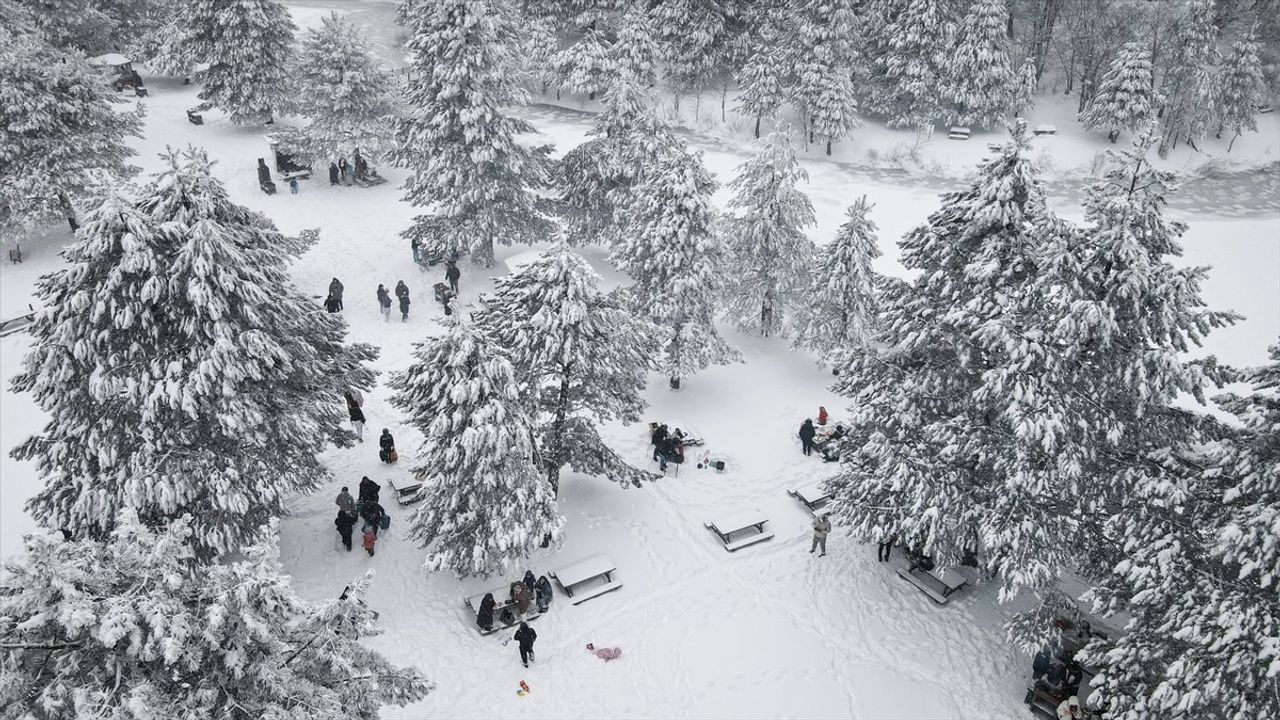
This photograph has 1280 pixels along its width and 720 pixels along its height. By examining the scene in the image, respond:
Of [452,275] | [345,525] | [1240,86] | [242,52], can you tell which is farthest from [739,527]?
[1240,86]

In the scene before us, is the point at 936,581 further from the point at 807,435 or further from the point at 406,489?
the point at 406,489

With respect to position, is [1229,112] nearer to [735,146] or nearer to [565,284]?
[735,146]

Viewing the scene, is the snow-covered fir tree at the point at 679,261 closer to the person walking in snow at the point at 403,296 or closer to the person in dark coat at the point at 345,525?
the person walking in snow at the point at 403,296

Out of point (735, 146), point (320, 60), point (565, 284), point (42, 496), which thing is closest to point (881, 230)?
point (735, 146)

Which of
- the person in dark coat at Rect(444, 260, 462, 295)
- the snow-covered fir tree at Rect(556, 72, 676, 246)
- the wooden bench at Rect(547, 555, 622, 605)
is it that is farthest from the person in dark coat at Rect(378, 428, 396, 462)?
the snow-covered fir tree at Rect(556, 72, 676, 246)

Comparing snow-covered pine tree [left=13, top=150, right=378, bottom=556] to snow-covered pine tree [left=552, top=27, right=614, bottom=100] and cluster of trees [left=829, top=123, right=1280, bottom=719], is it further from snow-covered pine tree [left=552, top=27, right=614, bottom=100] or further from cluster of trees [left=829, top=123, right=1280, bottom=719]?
snow-covered pine tree [left=552, top=27, right=614, bottom=100]

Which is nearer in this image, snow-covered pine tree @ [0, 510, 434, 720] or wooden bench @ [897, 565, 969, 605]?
snow-covered pine tree @ [0, 510, 434, 720]
